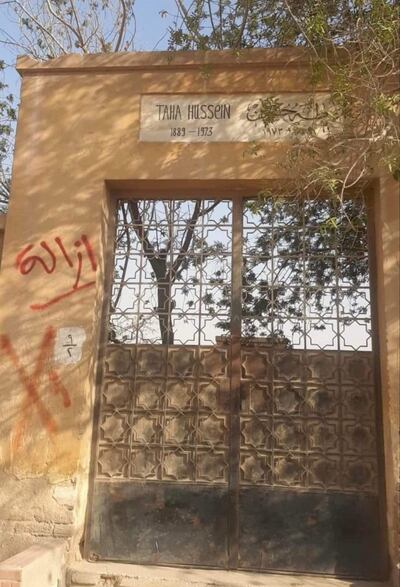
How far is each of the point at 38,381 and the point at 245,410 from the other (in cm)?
167

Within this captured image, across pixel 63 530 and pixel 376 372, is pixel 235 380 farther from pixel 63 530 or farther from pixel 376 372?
pixel 63 530

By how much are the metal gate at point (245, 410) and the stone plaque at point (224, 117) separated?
0.59 m

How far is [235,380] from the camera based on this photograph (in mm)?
4441

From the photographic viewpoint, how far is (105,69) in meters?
4.93

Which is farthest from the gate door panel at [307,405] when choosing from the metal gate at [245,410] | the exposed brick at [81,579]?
the exposed brick at [81,579]

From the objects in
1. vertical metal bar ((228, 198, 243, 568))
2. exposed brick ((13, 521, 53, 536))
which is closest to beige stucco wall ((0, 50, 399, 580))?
exposed brick ((13, 521, 53, 536))

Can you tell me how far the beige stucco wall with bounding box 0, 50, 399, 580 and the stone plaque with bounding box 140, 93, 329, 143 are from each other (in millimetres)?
81

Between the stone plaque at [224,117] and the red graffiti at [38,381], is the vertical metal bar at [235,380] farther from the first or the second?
the red graffiti at [38,381]

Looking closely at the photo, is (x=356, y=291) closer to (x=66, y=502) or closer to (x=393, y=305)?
(x=393, y=305)

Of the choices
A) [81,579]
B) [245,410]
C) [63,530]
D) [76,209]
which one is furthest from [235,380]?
[76,209]

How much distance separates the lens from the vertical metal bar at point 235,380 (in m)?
4.20

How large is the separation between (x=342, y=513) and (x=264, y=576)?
74 cm

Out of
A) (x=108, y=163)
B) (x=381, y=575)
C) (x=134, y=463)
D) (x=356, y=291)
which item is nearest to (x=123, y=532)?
(x=134, y=463)

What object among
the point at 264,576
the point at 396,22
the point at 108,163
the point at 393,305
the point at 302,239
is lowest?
the point at 264,576
